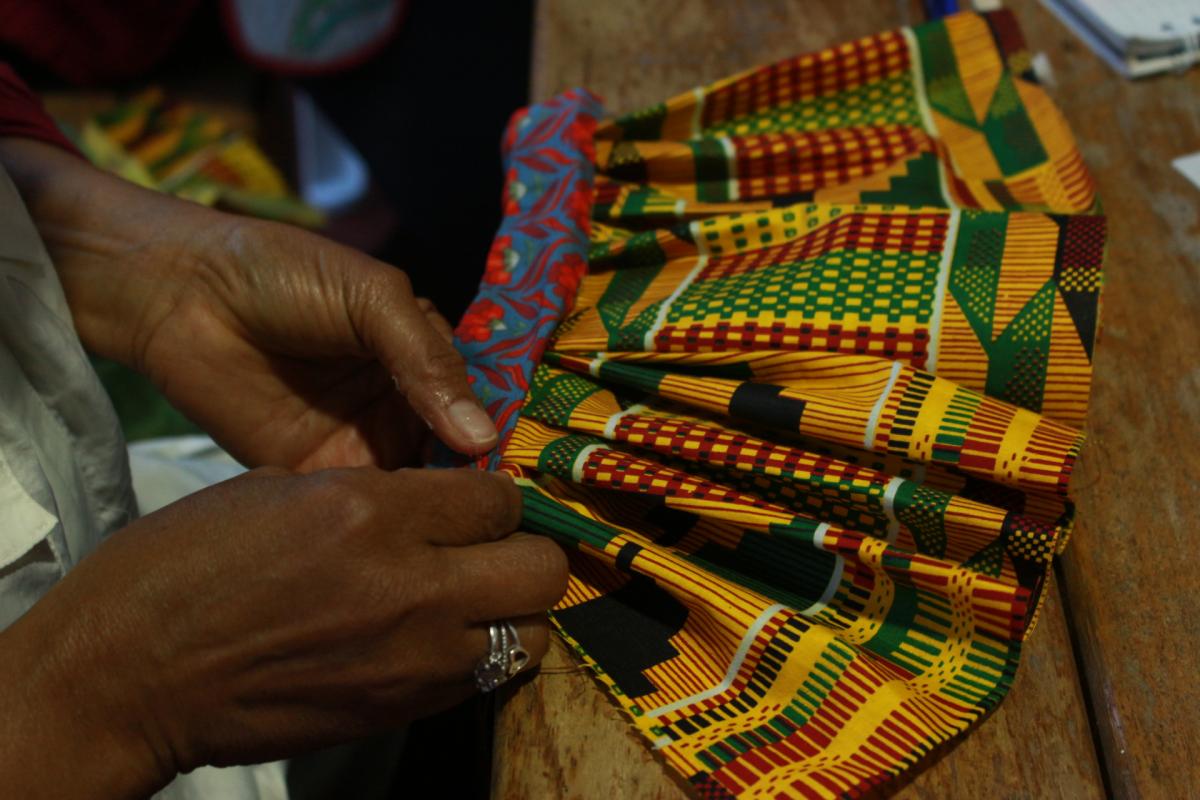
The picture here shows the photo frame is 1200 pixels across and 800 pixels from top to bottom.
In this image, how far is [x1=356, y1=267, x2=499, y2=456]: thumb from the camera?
28.4 inches

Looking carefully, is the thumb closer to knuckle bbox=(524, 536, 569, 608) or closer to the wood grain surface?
knuckle bbox=(524, 536, 569, 608)

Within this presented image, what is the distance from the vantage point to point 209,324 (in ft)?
2.99

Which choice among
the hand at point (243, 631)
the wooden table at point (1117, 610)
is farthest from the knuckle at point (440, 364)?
the wooden table at point (1117, 610)

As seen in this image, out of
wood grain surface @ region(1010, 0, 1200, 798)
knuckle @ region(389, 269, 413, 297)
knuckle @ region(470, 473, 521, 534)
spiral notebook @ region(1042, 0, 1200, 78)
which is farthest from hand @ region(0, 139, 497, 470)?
spiral notebook @ region(1042, 0, 1200, 78)

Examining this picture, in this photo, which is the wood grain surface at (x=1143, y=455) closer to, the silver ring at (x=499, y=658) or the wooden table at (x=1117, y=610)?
the wooden table at (x=1117, y=610)

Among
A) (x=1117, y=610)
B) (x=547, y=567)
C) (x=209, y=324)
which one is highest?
(x=209, y=324)

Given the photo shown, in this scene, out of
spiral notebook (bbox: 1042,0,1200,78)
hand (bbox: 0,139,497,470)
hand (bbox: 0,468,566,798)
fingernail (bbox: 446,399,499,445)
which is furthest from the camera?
spiral notebook (bbox: 1042,0,1200,78)

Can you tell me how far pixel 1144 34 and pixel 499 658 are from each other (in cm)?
94

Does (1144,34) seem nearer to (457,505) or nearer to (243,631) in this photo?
(457,505)

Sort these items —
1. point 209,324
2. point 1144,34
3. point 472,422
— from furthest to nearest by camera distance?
1. point 1144,34
2. point 209,324
3. point 472,422

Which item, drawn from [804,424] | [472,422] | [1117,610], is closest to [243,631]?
[472,422]

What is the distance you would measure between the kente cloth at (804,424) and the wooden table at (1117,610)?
28 mm

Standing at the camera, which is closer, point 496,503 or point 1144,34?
point 496,503

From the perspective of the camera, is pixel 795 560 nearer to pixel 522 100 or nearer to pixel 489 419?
pixel 489 419
